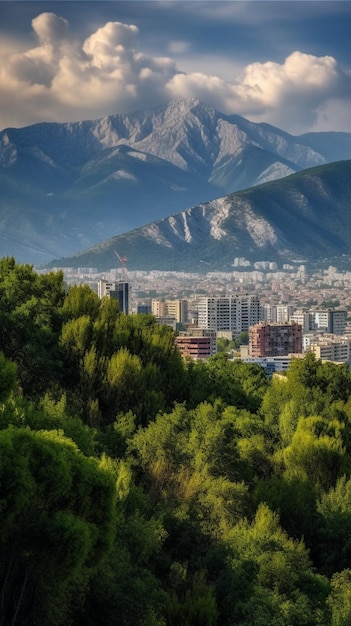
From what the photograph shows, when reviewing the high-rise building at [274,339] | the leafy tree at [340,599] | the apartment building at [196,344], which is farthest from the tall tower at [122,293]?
the leafy tree at [340,599]

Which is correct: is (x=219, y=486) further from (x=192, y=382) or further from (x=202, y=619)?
(x=192, y=382)

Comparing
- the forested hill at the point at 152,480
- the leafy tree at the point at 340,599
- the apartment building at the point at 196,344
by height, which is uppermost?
the apartment building at the point at 196,344

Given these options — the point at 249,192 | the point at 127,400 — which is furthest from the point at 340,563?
the point at 249,192

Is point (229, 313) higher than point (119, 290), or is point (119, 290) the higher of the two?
point (119, 290)

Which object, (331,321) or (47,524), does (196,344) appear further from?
(47,524)

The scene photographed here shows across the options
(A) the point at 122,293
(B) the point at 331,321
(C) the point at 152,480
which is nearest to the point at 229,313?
(A) the point at 122,293

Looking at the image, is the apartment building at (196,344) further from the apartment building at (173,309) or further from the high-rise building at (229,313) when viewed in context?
the apartment building at (173,309)

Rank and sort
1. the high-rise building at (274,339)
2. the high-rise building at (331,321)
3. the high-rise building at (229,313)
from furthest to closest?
the high-rise building at (331,321), the high-rise building at (229,313), the high-rise building at (274,339)

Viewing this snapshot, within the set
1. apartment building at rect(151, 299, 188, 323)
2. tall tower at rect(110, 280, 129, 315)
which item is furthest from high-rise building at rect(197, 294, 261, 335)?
tall tower at rect(110, 280, 129, 315)
